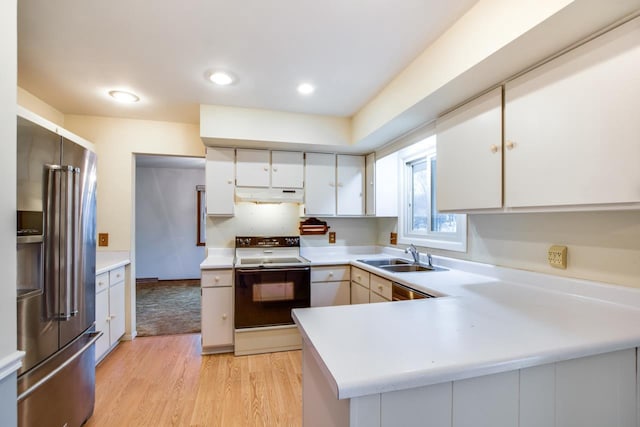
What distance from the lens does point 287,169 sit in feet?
10.1

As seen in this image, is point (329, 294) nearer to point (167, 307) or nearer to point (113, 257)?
point (113, 257)

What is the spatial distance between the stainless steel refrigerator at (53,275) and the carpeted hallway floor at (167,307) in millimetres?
1681

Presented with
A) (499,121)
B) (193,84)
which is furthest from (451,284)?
(193,84)

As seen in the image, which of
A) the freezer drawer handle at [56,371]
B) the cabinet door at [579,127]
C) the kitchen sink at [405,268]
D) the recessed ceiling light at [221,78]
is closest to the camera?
the cabinet door at [579,127]

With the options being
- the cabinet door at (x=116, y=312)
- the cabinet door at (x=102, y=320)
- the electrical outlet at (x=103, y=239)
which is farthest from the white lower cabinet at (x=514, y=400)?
the electrical outlet at (x=103, y=239)

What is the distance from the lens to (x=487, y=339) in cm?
90

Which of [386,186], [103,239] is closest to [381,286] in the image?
[386,186]

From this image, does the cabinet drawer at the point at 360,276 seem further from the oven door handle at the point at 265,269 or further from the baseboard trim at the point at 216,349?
the baseboard trim at the point at 216,349

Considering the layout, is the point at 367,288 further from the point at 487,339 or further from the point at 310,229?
the point at 487,339

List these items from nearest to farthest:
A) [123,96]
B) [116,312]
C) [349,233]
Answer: [123,96], [116,312], [349,233]

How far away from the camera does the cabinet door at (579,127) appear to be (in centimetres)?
105

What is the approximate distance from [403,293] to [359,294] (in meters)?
0.79

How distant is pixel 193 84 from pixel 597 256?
107 inches

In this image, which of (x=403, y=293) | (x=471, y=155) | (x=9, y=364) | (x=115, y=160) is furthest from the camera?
(x=115, y=160)
